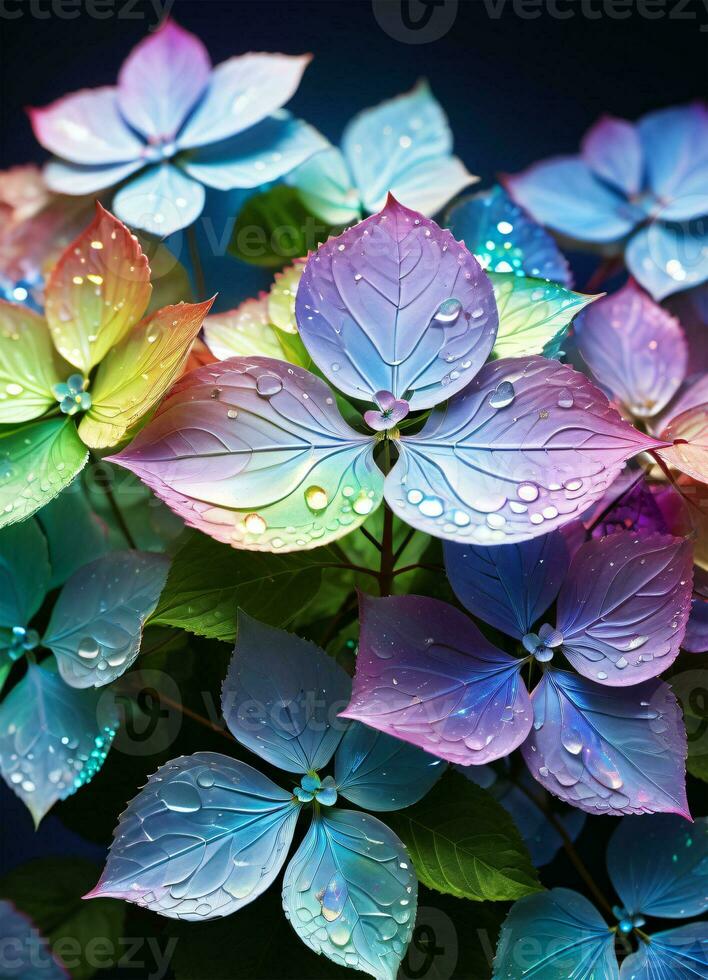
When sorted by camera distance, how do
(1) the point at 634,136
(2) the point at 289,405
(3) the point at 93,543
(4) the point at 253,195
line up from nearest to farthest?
(2) the point at 289,405, (3) the point at 93,543, (4) the point at 253,195, (1) the point at 634,136

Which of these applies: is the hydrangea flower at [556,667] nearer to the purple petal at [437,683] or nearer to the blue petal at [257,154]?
the purple petal at [437,683]

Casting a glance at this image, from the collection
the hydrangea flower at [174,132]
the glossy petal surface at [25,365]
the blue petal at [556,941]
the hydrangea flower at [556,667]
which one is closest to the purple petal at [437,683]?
the hydrangea flower at [556,667]

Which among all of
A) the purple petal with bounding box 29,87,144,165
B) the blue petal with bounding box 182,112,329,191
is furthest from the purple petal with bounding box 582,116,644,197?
the purple petal with bounding box 29,87,144,165

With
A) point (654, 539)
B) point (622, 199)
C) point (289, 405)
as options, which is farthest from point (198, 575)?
point (622, 199)

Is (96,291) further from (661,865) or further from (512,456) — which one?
(661,865)

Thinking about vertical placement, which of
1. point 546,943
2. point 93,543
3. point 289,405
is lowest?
point 546,943

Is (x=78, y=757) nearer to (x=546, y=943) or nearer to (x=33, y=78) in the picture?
(x=546, y=943)

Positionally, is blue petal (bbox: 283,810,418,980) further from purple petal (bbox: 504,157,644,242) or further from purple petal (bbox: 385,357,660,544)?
purple petal (bbox: 504,157,644,242)
